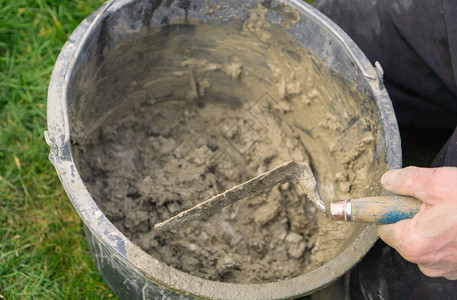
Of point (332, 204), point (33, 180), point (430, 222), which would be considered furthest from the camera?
point (33, 180)

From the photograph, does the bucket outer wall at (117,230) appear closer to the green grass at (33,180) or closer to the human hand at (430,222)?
the human hand at (430,222)

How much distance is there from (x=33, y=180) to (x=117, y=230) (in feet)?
3.09

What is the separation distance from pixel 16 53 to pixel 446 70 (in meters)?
1.88

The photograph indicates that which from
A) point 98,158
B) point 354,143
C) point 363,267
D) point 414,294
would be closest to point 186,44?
point 98,158

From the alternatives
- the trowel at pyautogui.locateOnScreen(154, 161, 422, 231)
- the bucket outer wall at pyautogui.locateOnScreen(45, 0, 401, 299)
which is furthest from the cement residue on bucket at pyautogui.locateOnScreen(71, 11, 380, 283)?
the trowel at pyautogui.locateOnScreen(154, 161, 422, 231)

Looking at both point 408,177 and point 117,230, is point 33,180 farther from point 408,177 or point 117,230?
point 408,177

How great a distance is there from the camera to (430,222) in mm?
1104

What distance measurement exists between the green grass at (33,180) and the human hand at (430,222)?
1181 mm

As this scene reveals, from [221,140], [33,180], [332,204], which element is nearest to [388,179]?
[332,204]

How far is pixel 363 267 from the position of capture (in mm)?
1640

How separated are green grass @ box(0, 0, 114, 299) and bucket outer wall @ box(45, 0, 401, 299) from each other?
0.27 metres

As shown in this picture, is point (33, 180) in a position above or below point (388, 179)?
below

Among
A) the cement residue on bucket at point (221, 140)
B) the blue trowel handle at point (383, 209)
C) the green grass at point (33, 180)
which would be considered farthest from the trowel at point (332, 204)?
the green grass at point (33, 180)

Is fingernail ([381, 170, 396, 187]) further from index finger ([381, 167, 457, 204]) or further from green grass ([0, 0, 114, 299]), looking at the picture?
green grass ([0, 0, 114, 299])
